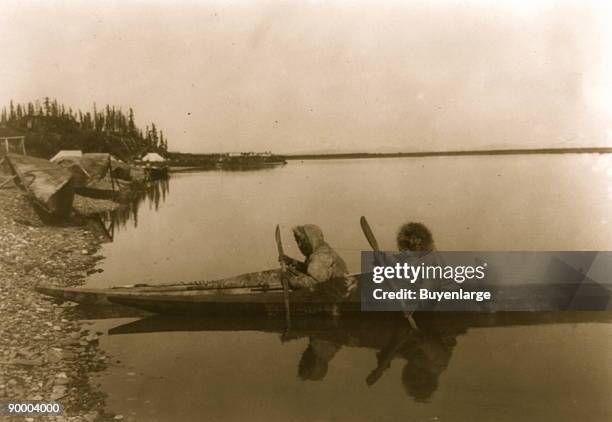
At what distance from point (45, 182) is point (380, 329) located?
275 inches

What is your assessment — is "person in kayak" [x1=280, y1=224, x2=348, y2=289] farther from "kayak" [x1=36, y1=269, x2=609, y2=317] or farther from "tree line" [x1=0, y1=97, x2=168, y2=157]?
"tree line" [x1=0, y1=97, x2=168, y2=157]

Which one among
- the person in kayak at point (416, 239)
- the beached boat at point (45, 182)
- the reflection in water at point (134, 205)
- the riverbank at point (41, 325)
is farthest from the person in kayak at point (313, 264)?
the reflection in water at point (134, 205)

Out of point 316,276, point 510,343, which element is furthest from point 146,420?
point 510,343

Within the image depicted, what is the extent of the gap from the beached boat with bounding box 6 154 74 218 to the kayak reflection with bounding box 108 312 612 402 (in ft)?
14.2

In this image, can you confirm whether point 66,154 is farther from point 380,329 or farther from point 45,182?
point 380,329

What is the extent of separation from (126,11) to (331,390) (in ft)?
16.9

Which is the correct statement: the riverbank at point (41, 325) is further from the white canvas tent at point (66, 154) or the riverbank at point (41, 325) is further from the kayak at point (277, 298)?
the white canvas tent at point (66, 154)

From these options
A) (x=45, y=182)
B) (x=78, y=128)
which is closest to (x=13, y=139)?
(x=45, y=182)

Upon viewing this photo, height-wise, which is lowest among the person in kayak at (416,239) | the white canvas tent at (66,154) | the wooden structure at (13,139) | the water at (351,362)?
the water at (351,362)

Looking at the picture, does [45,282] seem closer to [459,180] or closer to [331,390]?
[331,390]

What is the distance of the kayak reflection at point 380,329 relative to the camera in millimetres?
6059

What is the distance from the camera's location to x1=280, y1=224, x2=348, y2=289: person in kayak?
647cm

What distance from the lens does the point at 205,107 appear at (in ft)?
28.1

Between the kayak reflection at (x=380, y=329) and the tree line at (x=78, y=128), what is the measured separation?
4.02m
